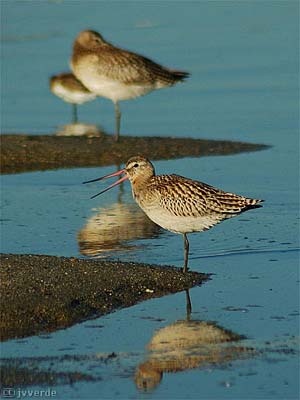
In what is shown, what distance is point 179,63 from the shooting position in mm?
19312

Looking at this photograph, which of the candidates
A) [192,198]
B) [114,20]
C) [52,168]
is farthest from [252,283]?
[114,20]

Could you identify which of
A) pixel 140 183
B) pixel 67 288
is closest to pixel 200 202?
pixel 140 183

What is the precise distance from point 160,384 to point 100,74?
9.54m

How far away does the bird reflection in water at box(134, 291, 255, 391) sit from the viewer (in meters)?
6.96

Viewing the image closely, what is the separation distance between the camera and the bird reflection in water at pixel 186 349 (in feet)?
22.9

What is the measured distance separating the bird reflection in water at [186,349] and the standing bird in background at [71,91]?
9239 mm

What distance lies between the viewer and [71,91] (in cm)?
1712

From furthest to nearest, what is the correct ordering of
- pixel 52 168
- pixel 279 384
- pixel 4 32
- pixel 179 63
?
pixel 4 32 → pixel 179 63 → pixel 52 168 → pixel 279 384

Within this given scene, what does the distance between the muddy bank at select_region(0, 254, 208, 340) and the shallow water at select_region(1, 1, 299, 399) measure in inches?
6.5

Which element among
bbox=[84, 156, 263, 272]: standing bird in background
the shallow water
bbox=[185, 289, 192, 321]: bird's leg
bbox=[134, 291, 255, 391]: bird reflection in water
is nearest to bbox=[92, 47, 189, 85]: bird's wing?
the shallow water

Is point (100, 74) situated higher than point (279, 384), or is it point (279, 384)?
point (100, 74)

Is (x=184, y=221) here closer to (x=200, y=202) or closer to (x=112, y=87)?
(x=200, y=202)

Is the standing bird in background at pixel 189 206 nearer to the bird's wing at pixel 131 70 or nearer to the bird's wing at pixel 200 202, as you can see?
the bird's wing at pixel 200 202

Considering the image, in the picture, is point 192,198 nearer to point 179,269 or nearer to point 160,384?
point 179,269
